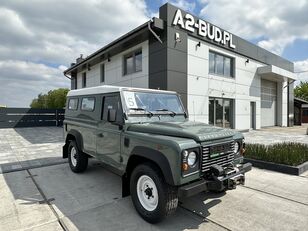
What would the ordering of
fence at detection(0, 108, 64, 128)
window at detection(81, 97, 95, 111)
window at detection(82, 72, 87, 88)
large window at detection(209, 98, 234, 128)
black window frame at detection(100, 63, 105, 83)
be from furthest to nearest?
window at detection(82, 72, 87, 88), fence at detection(0, 108, 64, 128), black window frame at detection(100, 63, 105, 83), large window at detection(209, 98, 234, 128), window at detection(81, 97, 95, 111)

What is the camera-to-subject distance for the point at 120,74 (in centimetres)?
1430

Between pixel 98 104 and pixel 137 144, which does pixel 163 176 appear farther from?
pixel 98 104

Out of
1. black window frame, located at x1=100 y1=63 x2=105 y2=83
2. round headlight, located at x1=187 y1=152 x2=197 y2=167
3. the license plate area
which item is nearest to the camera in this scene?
round headlight, located at x1=187 y1=152 x2=197 y2=167

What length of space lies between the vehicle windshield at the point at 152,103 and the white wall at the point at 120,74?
7.01 meters

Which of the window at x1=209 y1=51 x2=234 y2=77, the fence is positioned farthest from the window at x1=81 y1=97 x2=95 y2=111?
the fence

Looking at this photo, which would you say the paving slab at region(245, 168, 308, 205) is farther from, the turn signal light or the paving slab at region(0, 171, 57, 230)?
the paving slab at region(0, 171, 57, 230)

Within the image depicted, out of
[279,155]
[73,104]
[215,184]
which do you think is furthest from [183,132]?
[279,155]

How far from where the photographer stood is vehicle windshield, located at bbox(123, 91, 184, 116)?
166 inches

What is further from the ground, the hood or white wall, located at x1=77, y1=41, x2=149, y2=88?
white wall, located at x1=77, y1=41, x2=149, y2=88

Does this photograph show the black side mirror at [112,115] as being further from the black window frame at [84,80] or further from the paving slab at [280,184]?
the black window frame at [84,80]

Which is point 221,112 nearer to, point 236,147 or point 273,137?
point 273,137

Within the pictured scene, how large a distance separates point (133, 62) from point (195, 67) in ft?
12.4

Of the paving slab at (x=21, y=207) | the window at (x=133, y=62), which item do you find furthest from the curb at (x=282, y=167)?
the window at (x=133, y=62)

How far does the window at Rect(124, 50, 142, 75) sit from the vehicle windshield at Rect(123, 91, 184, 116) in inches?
315
